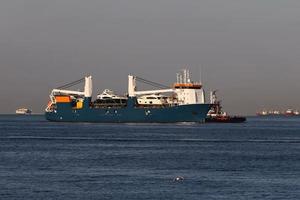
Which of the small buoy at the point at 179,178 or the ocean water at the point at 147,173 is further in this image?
the small buoy at the point at 179,178

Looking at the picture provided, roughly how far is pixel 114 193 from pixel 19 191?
20.4 ft

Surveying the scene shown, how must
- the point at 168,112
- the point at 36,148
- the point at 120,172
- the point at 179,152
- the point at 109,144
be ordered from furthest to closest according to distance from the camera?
1. the point at 168,112
2. the point at 109,144
3. the point at 36,148
4. the point at 179,152
5. the point at 120,172

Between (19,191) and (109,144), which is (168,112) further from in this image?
(19,191)

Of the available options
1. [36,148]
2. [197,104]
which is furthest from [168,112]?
[36,148]

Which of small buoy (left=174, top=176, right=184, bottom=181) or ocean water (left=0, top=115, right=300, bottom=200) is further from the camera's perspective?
small buoy (left=174, top=176, right=184, bottom=181)

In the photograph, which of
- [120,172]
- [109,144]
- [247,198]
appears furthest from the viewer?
[109,144]

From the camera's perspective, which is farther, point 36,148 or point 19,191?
point 36,148

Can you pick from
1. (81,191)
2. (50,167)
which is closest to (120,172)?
(50,167)

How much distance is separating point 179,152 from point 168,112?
10011 centimetres

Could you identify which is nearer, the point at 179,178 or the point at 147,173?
the point at 179,178

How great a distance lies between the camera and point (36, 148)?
99.1 meters

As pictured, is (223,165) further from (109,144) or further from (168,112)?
(168,112)

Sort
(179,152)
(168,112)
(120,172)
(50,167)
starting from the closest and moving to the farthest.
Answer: (120,172) → (50,167) → (179,152) → (168,112)

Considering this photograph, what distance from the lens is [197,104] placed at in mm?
193375
